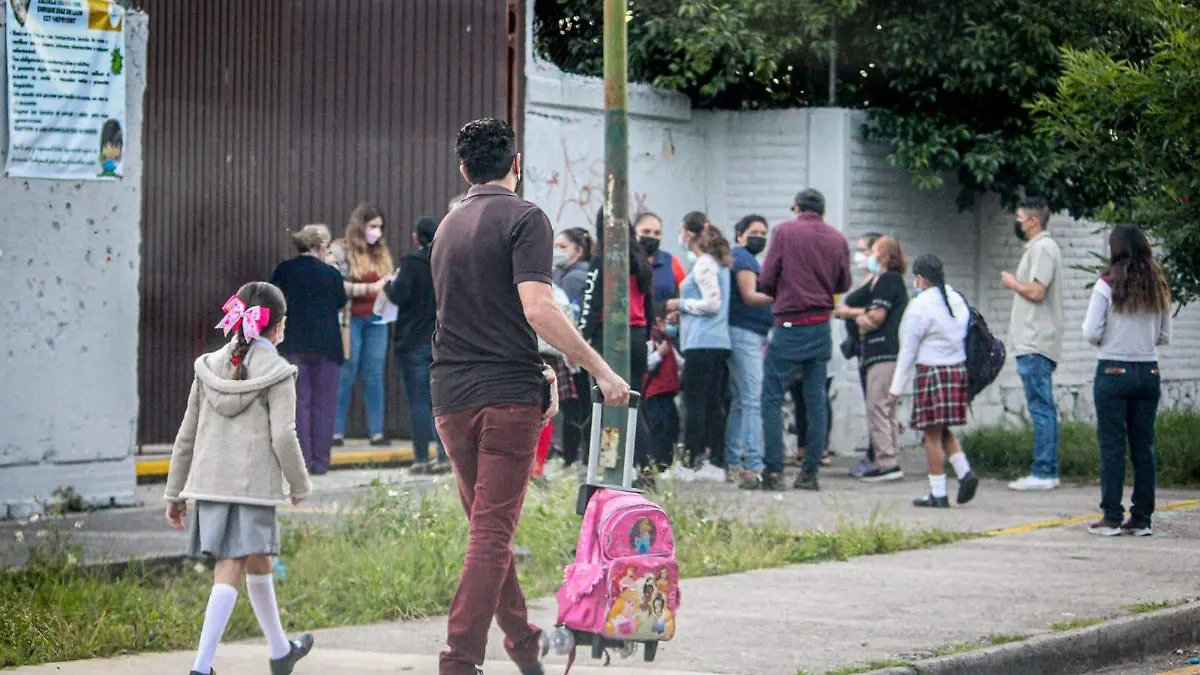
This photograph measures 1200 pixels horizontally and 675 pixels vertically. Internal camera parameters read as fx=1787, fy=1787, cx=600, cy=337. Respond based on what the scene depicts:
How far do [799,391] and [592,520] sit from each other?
789 centimetres

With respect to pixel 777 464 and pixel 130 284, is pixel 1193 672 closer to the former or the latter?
pixel 777 464

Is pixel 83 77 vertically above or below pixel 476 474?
above

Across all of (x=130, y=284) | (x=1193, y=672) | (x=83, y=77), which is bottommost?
(x=1193, y=672)

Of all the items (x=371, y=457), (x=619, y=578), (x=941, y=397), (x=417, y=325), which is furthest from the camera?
(x=371, y=457)

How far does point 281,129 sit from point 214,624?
8503mm


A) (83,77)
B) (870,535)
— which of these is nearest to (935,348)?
(870,535)

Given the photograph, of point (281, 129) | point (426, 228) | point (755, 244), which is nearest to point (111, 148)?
point (426, 228)

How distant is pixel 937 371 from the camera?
11.5 metres

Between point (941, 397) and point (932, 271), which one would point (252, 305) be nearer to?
point (941, 397)

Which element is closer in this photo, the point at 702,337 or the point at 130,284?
the point at 130,284

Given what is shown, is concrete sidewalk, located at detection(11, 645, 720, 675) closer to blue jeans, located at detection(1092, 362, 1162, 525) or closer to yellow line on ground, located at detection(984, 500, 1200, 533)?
yellow line on ground, located at detection(984, 500, 1200, 533)

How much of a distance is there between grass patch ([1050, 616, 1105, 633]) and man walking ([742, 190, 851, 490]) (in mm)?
4679

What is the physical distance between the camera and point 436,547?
8.26m

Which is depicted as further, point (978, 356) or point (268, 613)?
point (978, 356)
